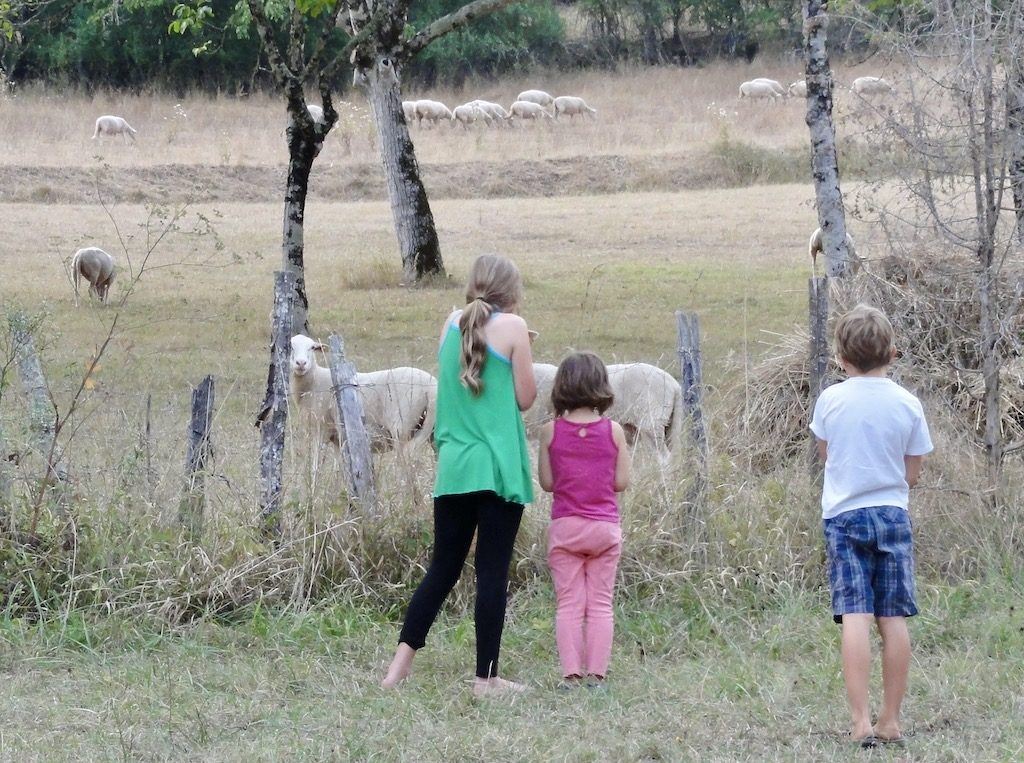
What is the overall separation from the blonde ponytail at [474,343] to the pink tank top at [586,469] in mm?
488

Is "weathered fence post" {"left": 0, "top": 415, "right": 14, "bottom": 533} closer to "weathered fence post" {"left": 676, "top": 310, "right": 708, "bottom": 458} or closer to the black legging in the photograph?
the black legging

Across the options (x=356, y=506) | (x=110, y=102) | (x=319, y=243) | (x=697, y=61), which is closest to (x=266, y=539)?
(x=356, y=506)

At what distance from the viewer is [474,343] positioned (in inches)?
201

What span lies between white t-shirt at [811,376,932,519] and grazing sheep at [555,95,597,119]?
38651 millimetres

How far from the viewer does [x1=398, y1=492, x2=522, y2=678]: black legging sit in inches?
205

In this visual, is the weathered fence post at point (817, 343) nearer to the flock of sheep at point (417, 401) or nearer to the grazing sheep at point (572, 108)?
the flock of sheep at point (417, 401)

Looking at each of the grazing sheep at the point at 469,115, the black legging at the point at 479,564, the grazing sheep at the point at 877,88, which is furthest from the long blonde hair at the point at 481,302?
the grazing sheep at the point at 469,115

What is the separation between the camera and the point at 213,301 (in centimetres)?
1714

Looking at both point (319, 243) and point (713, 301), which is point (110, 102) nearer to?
point (319, 243)

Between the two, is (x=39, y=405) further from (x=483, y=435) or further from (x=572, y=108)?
(x=572, y=108)

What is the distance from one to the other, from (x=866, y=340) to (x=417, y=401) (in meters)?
4.33

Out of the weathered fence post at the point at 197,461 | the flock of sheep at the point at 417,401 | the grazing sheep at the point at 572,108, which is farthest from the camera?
the grazing sheep at the point at 572,108

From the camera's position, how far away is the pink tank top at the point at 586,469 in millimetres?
5363

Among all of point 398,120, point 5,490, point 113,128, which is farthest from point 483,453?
point 113,128
